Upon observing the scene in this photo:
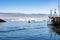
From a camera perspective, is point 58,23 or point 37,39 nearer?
point 37,39

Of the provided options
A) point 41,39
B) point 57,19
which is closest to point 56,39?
point 41,39

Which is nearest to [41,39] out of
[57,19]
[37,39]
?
[37,39]

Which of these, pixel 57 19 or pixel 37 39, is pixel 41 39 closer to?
pixel 37 39

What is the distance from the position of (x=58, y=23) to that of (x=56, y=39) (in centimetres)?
3634

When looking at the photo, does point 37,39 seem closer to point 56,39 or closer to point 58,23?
point 56,39

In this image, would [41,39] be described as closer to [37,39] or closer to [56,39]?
[37,39]

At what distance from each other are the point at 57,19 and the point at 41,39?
35.1 m

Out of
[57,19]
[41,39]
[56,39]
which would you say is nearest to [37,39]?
[41,39]

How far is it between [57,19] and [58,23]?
177cm

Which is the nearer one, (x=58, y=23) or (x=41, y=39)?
(x=41, y=39)

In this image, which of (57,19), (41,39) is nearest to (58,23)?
(57,19)

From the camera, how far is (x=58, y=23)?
7019 centimetres

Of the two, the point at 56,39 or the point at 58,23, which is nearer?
the point at 56,39

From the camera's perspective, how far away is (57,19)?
6962 centimetres
